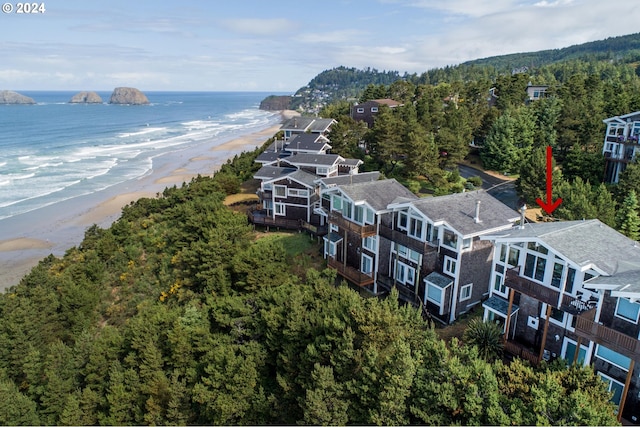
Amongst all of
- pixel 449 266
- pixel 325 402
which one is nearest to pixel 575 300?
pixel 449 266

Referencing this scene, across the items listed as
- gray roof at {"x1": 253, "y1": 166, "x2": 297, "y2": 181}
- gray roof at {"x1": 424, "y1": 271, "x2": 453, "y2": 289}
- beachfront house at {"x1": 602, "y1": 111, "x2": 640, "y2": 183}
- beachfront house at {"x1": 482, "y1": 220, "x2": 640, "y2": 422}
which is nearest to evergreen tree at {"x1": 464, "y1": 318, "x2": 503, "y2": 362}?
beachfront house at {"x1": 482, "y1": 220, "x2": 640, "y2": 422}

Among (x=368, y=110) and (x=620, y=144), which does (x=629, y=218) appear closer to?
(x=620, y=144)

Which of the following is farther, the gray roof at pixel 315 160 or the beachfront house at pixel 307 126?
the beachfront house at pixel 307 126

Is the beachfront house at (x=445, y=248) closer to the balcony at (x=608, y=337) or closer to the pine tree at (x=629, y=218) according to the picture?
the balcony at (x=608, y=337)

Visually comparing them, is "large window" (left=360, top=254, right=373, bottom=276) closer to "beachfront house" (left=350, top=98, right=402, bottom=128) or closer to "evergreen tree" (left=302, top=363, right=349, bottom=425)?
"evergreen tree" (left=302, top=363, right=349, bottom=425)

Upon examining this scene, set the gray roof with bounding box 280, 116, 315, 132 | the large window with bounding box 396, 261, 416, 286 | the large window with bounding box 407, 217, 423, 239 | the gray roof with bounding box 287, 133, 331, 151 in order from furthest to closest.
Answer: the gray roof with bounding box 280, 116, 315, 132, the gray roof with bounding box 287, 133, 331, 151, the large window with bounding box 396, 261, 416, 286, the large window with bounding box 407, 217, 423, 239

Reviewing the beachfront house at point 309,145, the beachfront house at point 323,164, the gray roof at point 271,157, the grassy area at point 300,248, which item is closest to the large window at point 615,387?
the grassy area at point 300,248

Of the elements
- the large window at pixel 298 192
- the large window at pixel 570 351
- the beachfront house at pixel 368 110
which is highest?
the beachfront house at pixel 368 110
